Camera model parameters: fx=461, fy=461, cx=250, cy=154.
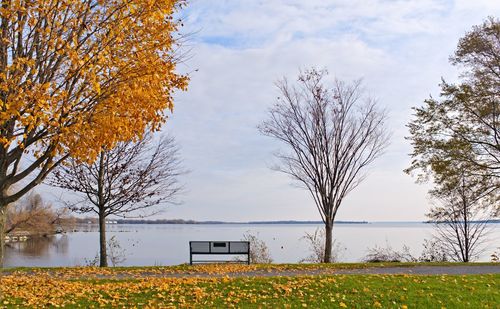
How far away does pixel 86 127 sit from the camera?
19.8ft

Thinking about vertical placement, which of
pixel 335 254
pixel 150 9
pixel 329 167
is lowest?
pixel 335 254

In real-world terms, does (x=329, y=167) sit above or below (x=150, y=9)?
below

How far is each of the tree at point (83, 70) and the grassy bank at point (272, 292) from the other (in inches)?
91.2

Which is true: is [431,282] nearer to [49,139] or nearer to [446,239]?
[49,139]

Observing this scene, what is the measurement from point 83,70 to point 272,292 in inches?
213

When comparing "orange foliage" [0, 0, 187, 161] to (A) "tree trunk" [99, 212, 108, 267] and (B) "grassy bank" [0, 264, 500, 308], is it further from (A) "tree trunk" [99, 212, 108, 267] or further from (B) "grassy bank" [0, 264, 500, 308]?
(A) "tree trunk" [99, 212, 108, 267]

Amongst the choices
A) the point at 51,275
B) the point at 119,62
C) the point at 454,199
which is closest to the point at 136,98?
the point at 119,62

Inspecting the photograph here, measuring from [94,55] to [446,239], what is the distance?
22.3 meters

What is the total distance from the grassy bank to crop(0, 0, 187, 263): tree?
2316 mm

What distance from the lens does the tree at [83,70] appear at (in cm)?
577

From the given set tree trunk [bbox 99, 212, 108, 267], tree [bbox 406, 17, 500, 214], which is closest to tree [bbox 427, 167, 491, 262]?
tree [bbox 406, 17, 500, 214]

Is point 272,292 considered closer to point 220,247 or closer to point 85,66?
point 85,66

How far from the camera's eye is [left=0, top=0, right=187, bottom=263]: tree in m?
5.77

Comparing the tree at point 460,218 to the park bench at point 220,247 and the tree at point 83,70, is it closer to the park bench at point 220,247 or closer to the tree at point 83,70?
the park bench at point 220,247
